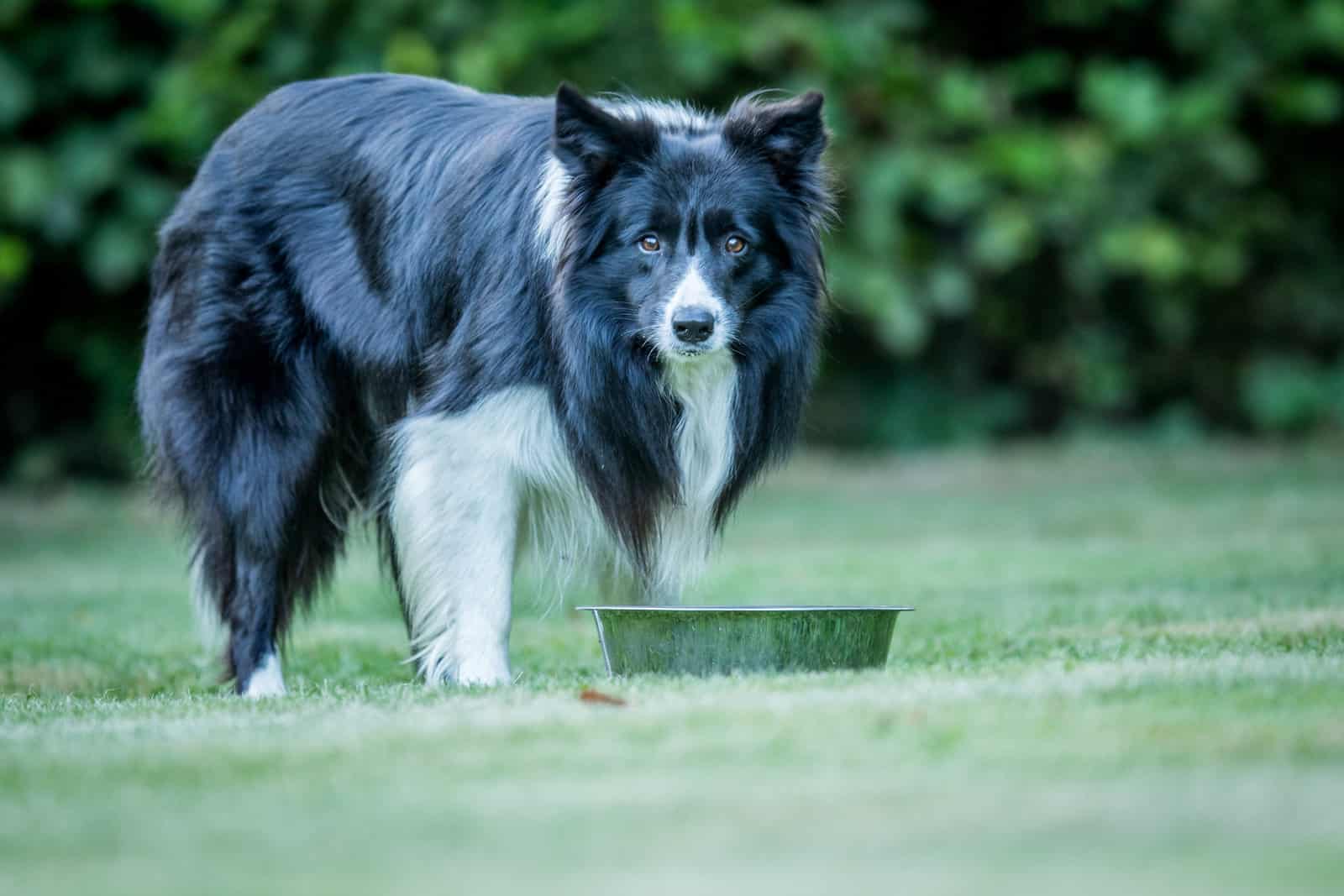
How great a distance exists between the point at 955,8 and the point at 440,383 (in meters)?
11.1

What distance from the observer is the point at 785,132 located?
19.4 ft

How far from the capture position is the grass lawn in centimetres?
306

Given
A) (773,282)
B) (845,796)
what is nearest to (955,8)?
(773,282)

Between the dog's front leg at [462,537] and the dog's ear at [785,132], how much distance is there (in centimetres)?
125

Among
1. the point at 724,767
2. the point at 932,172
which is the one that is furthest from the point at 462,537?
the point at 932,172

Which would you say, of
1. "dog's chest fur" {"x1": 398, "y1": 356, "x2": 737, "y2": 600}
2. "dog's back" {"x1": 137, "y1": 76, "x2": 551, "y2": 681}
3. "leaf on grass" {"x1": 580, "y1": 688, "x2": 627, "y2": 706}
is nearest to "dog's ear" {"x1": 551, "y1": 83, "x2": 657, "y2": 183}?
"dog's back" {"x1": 137, "y1": 76, "x2": 551, "y2": 681}

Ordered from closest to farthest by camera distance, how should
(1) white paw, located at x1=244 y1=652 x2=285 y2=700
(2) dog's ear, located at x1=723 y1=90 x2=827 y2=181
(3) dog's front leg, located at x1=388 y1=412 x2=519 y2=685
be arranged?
(3) dog's front leg, located at x1=388 y1=412 x2=519 y2=685 < (2) dog's ear, located at x1=723 y1=90 x2=827 y2=181 < (1) white paw, located at x1=244 y1=652 x2=285 y2=700

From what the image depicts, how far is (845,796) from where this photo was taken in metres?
3.48

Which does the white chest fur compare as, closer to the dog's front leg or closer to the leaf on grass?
the dog's front leg

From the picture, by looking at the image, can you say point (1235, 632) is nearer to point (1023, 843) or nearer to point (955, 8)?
point (1023, 843)

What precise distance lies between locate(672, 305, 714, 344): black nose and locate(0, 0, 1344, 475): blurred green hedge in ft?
28.0

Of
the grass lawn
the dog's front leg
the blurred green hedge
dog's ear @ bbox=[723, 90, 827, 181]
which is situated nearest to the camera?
the grass lawn

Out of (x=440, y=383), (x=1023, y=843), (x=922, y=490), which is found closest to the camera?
(x=1023, y=843)

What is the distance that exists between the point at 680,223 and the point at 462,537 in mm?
1180
